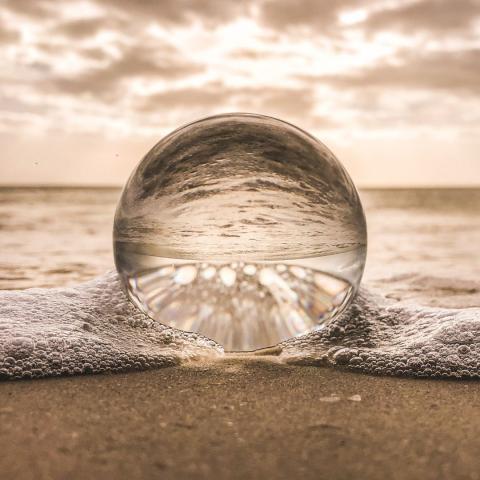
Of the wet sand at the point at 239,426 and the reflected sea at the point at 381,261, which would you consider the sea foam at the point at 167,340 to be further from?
the reflected sea at the point at 381,261

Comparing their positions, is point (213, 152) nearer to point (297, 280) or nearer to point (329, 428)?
point (297, 280)

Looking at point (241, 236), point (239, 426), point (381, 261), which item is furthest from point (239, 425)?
point (381, 261)

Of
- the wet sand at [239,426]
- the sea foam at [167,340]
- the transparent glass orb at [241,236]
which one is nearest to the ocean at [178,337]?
the sea foam at [167,340]

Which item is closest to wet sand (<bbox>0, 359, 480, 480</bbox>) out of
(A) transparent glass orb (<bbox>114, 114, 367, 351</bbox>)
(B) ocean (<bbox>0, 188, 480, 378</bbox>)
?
(B) ocean (<bbox>0, 188, 480, 378</bbox>)

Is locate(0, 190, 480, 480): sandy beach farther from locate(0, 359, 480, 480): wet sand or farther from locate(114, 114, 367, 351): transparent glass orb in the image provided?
locate(114, 114, 367, 351): transparent glass orb

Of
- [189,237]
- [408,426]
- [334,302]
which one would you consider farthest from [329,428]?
[189,237]

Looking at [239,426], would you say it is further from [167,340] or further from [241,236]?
[167,340]
